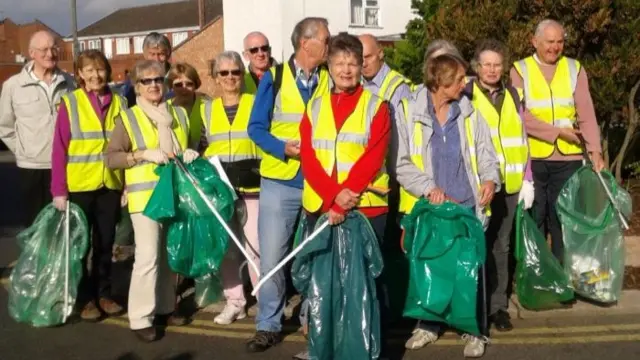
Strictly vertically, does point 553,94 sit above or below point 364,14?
below

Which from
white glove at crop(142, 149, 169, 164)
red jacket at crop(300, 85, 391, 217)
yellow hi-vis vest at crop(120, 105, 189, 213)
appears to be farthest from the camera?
yellow hi-vis vest at crop(120, 105, 189, 213)

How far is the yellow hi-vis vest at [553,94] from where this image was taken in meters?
6.41

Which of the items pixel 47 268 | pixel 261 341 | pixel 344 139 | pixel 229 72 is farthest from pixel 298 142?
pixel 47 268

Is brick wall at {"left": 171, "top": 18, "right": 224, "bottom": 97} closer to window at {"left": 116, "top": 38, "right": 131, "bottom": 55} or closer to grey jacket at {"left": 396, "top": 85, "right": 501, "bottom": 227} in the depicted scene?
grey jacket at {"left": 396, "top": 85, "right": 501, "bottom": 227}

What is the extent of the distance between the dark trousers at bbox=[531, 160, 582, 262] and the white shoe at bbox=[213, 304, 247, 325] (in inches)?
96.2

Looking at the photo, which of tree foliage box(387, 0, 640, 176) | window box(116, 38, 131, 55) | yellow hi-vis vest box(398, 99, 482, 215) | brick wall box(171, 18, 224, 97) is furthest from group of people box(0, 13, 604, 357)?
window box(116, 38, 131, 55)

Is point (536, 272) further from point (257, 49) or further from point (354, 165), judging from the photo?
point (257, 49)

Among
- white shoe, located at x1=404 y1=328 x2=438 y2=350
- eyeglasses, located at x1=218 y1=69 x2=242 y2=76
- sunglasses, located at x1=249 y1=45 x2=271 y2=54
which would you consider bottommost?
white shoe, located at x1=404 y1=328 x2=438 y2=350

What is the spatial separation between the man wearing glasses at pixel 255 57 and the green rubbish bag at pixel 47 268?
1673mm

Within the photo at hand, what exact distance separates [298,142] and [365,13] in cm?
2712

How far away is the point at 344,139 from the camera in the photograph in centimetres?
495

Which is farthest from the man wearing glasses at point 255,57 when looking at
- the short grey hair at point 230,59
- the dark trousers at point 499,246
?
the dark trousers at point 499,246

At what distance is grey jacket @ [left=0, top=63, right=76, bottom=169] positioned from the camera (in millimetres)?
6508

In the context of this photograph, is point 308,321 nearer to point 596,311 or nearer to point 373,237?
point 373,237
